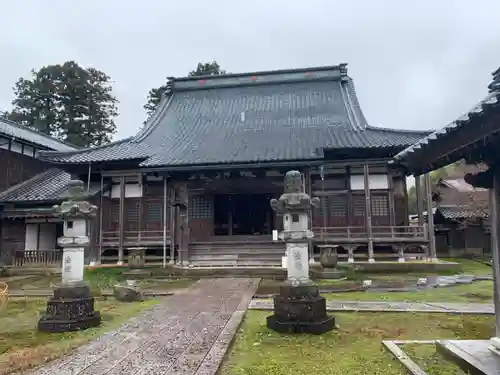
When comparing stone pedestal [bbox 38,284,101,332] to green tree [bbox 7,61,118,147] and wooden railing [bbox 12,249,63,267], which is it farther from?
green tree [bbox 7,61,118,147]

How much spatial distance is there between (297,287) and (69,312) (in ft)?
14.5

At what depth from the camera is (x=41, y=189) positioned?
73.7ft

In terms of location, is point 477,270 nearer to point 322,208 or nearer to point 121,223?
point 322,208

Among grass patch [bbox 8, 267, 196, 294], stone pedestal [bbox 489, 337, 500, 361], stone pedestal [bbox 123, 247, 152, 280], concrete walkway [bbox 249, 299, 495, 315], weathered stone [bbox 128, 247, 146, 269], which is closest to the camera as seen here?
stone pedestal [bbox 489, 337, 500, 361]

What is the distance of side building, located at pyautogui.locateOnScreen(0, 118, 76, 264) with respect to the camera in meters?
21.0

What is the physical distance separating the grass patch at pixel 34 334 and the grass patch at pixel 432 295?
5.31m

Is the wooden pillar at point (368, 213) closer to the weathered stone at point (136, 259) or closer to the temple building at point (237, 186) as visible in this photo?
the temple building at point (237, 186)

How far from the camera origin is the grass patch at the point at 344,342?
524cm

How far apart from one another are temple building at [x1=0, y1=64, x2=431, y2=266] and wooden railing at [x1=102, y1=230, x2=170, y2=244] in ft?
0.16

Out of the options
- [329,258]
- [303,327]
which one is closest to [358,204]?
[329,258]

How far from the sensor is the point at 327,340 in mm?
6641

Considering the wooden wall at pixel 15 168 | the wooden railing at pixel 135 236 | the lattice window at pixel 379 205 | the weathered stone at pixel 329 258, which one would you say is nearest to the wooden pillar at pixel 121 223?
the wooden railing at pixel 135 236

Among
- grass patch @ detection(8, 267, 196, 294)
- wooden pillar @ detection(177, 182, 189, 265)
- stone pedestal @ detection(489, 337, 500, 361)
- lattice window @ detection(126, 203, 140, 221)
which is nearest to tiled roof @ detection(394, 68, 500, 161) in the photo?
stone pedestal @ detection(489, 337, 500, 361)

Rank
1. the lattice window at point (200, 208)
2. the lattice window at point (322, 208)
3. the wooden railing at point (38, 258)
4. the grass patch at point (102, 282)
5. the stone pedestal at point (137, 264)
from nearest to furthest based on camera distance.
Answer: the grass patch at point (102, 282), the stone pedestal at point (137, 264), the lattice window at point (322, 208), the wooden railing at point (38, 258), the lattice window at point (200, 208)
